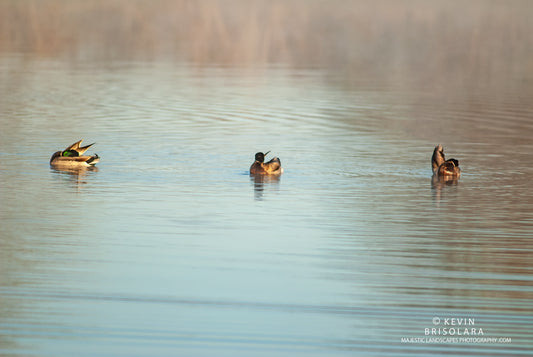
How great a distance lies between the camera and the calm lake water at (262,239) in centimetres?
959

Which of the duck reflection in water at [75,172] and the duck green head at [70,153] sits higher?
the duck green head at [70,153]

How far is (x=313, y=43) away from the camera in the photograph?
247 feet

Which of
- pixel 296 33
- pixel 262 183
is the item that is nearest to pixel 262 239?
pixel 262 183

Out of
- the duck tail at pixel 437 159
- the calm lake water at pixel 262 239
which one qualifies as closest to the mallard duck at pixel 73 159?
the calm lake water at pixel 262 239

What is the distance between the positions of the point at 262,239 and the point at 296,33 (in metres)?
74.3

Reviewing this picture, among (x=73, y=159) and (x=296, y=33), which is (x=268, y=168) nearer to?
(x=73, y=159)

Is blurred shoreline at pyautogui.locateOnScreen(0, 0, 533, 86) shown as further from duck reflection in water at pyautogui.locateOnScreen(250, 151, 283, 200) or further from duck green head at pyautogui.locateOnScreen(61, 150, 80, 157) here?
duck green head at pyautogui.locateOnScreen(61, 150, 80, 157)

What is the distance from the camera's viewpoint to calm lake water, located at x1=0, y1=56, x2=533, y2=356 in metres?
9.59

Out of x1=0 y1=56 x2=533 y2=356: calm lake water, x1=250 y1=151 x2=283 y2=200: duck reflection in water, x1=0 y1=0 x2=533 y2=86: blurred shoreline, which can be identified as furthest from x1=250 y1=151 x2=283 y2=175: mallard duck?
x1=0 y1=0 x2=533 y2=86: blurred shoreline

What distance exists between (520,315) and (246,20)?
92937 millimetres

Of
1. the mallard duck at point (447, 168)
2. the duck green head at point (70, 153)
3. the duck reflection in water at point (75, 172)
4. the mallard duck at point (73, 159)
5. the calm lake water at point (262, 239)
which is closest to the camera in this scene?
the calm lake water at point (262, 239)

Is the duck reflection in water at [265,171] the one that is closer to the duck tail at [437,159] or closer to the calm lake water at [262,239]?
the calm lake water at [262,239]

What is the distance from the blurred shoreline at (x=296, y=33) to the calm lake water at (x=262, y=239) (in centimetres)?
2440

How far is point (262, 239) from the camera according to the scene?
13391 mm
